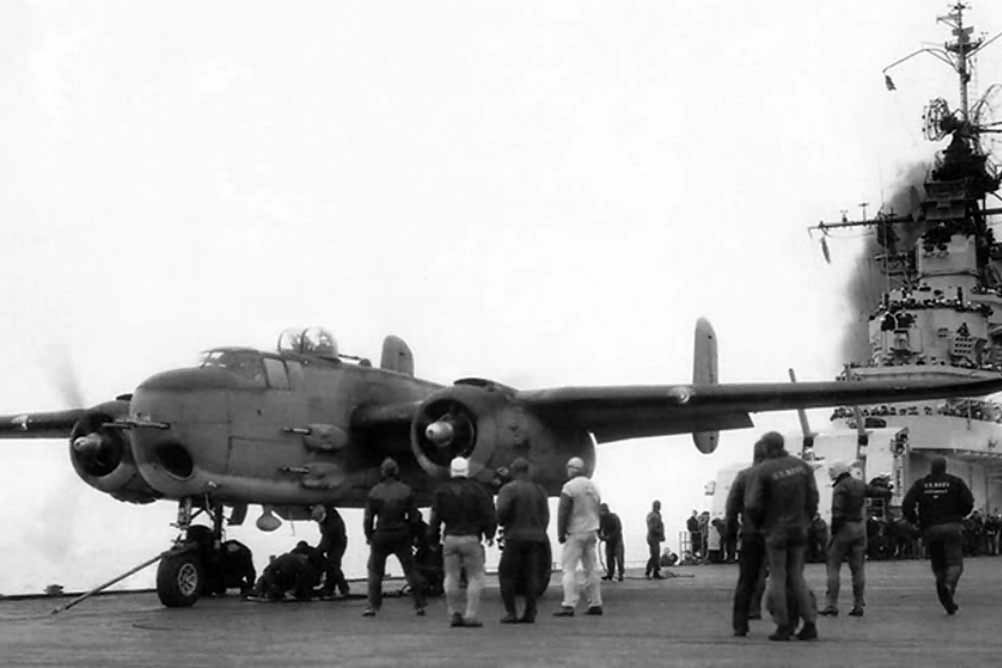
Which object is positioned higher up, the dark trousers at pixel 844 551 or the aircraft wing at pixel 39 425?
the aircraft wing at pixel 39 425

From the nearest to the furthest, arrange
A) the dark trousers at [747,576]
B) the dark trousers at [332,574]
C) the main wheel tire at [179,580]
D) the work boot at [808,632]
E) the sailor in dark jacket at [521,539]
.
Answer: the work boot at [808,632] < the dark trousers at [747,576] < the sailor in dark jacket at [521,539] < the main wheel tire at [179,580] < the dark trousers at [332,574]

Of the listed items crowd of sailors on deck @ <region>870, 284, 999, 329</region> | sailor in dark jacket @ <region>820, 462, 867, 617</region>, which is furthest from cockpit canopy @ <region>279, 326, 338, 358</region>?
crowd of sailors on deck @ <region>870, 284, 999, 329</region>

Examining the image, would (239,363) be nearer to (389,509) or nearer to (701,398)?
(389,509)

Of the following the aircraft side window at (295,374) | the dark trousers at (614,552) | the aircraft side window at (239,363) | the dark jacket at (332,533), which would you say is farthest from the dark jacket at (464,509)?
the dark trousers at (614,552)

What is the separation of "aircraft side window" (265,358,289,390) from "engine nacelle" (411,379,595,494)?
2.14m

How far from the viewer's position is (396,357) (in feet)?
94.9

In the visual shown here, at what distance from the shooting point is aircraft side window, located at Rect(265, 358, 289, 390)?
71.9 ft

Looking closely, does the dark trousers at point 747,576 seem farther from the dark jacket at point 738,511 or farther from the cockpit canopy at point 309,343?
the cockpit canopy at point 309,343

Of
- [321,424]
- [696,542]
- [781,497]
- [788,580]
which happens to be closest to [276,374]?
[321,424]

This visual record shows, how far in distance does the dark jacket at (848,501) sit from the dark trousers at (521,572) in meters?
3.72

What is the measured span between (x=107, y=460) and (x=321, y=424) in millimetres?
3344

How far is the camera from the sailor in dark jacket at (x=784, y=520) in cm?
1322

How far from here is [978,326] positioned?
50781mm

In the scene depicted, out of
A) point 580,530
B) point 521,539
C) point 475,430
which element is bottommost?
point 521,539
